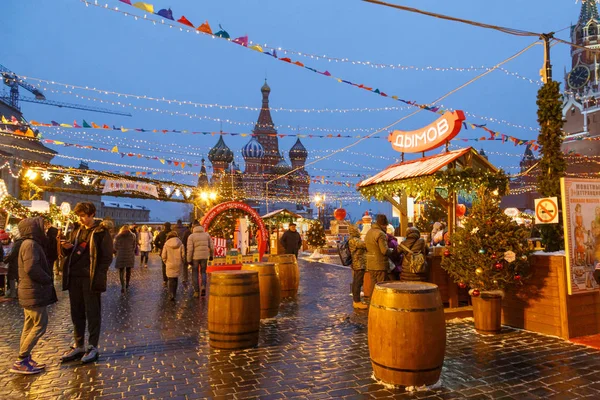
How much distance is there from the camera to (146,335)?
21.4 feet

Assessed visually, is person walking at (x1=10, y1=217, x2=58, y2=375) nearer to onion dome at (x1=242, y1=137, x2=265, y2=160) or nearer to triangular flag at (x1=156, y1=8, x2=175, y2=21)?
triangular flag at (x1=156, y1=8, x2=175, y2=21)

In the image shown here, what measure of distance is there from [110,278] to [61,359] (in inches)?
372

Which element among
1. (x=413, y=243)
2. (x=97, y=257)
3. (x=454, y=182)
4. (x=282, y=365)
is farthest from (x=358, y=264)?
(x=97, y=257)

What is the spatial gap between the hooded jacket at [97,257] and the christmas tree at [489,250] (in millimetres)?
4724

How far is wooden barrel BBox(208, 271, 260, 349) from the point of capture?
5547mm

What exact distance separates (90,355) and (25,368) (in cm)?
64

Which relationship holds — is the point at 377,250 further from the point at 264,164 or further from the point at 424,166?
the point at 264,164

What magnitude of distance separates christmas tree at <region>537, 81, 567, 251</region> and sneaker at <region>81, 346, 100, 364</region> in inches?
263

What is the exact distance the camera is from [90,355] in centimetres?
523

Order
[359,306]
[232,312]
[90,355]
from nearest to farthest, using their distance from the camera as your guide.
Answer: [90,355], [232,312], [359,306]

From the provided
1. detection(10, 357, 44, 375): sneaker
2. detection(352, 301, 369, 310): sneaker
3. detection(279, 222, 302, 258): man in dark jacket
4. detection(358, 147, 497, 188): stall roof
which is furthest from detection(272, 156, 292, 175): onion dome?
detection(10, 357, 44, 375): sneaker

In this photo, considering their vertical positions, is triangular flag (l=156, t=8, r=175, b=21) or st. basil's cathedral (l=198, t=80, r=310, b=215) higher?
st. basil's cathedral (l=198, t=80, r=310, b=215)

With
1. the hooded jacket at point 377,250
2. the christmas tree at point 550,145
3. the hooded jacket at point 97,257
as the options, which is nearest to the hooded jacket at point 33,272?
the hooded jacket at point 97,257

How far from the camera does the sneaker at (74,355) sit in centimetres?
523
